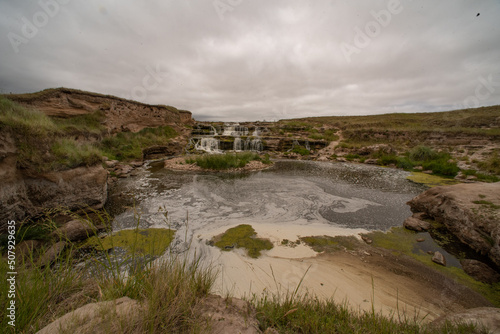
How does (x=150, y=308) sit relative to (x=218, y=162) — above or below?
above

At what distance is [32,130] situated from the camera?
569 centimetres

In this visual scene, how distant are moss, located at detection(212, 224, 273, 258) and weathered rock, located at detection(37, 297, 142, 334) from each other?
11.4ft

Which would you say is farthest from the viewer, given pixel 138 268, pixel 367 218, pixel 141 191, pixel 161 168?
pixel 161 168

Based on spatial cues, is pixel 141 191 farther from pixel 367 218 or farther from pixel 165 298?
pixel 367 218

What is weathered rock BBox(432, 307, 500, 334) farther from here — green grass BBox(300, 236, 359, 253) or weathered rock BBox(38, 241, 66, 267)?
weathered rock BBox(38, 241, 66, 267)

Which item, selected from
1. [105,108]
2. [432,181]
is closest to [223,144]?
[105,108]

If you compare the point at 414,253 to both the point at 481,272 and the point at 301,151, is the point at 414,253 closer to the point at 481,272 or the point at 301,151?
the point at 481,272

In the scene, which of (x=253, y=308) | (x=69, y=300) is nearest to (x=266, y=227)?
(x=253, y=308)

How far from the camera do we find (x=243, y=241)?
546 centimetres

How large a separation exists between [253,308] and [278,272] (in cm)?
194

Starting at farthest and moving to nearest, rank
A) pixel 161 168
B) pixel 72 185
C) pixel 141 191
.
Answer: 1. pixel 161 168
2. pixel 141 191
3. pixel 72 185

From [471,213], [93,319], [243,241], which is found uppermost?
[93,319]

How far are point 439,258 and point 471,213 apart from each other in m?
2.34

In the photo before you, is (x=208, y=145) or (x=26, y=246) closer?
(x=26, y=246)
